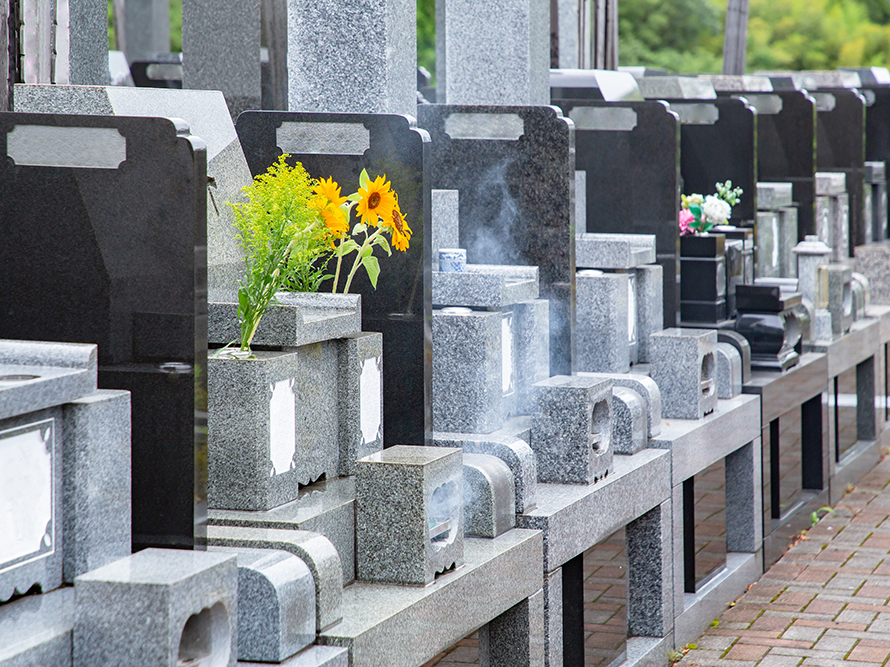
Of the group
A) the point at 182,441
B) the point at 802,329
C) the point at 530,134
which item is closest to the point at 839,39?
the point at 802,329

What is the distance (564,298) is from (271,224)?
181 cm

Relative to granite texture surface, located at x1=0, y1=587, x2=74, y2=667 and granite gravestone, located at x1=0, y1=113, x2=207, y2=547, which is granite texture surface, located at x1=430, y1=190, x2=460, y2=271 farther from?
granite texture surface, located at x1=0, y1=587, x2=74, y2=667

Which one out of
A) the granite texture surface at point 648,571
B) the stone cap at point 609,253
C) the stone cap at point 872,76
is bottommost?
the granite texture surface at point 648,571

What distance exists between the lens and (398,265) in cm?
380

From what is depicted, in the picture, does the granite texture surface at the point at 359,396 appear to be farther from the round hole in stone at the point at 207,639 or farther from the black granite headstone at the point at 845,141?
the black granite headstone at the point at 845,141

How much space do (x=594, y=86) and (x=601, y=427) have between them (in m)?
3.03

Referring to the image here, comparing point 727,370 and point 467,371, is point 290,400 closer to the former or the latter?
point 467,371

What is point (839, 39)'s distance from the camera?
33.0 metres

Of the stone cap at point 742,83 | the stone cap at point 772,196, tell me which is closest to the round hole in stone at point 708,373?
the stone cap at point 772,196

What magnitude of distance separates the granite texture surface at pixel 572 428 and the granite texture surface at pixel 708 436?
0.65m

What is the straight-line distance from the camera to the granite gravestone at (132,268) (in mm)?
2762

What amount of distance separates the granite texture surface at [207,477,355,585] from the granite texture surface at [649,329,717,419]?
2.31m

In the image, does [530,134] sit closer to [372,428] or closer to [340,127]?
[340,127]

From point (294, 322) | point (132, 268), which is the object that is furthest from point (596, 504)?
point (132, 268)
